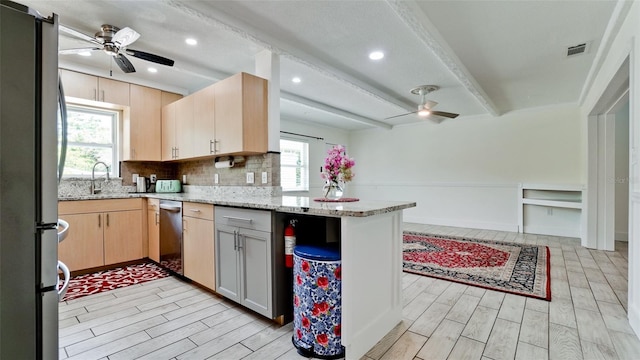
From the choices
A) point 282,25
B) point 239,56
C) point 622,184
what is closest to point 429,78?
point 282,25

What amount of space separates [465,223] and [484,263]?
2906 mm

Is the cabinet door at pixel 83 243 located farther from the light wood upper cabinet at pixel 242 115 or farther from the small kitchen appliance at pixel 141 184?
the light wood upper cabinet at pixel 242 115

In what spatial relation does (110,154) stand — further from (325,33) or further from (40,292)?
(40,292)

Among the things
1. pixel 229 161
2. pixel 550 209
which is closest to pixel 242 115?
pixel 229 161

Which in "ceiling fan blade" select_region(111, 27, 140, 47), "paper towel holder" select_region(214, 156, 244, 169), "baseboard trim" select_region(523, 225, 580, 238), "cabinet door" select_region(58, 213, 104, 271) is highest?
"ceiling fan blade" select_region(111, 27, 140, 47)

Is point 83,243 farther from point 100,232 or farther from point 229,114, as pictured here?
point 229,114

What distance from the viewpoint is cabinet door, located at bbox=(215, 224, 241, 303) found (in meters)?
2.20

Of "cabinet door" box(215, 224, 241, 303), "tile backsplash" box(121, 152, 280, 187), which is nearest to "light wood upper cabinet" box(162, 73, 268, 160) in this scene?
"tile backsplash" box(121, 152, 280, 187)

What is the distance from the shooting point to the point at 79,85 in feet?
11.1

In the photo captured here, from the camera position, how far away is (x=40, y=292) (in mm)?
892

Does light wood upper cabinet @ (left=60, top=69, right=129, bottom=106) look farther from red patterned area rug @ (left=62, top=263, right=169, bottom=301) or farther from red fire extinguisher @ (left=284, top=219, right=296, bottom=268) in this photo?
red fire extinguisher @ (left=284, top=219, right=296, bottom=268)

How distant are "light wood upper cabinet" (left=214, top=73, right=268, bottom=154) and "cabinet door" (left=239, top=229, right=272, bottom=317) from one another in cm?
109

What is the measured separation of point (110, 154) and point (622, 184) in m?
8.16

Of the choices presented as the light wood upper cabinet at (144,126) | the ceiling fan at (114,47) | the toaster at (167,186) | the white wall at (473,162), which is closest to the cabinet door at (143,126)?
the light wood upper cabinet at (144,126)
